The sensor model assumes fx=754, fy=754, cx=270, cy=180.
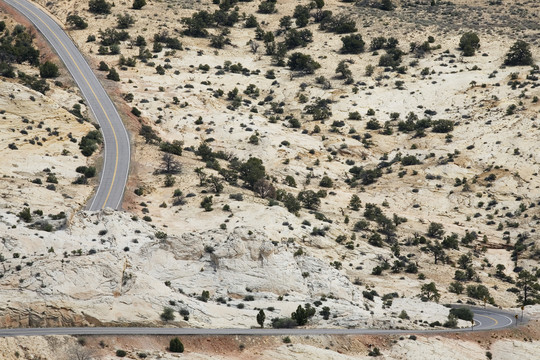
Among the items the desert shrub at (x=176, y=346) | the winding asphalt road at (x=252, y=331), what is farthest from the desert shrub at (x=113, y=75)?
the desert shrub at (x=176, y=346)

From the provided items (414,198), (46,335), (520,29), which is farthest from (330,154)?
(46,335)

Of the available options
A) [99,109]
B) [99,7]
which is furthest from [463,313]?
[99,7]

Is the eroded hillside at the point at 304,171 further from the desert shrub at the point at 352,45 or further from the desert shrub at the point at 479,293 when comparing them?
the desert shrub at the point at 352,45

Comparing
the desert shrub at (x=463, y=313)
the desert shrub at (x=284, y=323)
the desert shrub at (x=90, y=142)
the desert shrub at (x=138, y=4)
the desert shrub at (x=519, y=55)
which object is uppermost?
the desert shrub at (x=519, y=55)

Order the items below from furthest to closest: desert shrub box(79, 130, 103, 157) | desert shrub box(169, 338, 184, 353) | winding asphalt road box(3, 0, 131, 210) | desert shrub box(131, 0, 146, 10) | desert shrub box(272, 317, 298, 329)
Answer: desert shrub box(131, 0, 146, 10), desert shrub box(79, 130, 103, 157), winding asphalt road box(3, 0, 131, 210), desert shrub box(272, 317, 298, 329), desert shrub box(169, 338, 184, 353)

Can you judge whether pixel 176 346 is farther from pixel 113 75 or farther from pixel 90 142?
pixel 113 75

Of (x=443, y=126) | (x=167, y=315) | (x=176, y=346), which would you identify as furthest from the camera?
(x=443, y=126)

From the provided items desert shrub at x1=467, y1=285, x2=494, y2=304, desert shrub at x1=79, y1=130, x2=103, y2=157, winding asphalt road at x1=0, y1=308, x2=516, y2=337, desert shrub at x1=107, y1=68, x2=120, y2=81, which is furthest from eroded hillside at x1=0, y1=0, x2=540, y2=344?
desert shrub at x1=79, y1=130, x2=103, y2=157

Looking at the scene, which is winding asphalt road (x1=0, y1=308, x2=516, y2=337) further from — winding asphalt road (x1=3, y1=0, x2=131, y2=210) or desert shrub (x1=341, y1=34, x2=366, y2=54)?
desert shrub (x1=341, y1=34, x2=366, y2=54)

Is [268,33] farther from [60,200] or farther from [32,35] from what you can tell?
[60,200]
